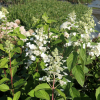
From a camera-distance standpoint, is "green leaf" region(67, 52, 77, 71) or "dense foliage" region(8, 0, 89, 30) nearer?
"green leaf" region(67, 52, 77, 71)

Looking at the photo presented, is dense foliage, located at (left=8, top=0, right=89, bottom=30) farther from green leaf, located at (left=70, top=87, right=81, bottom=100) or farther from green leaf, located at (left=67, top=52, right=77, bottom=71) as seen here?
Answer: green leaf, located at (left=70, top=87, right=81, bottom=100)

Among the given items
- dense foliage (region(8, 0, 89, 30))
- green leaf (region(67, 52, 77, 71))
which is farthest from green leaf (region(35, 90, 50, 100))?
dense foliage (region(8, 0, 89, 30))

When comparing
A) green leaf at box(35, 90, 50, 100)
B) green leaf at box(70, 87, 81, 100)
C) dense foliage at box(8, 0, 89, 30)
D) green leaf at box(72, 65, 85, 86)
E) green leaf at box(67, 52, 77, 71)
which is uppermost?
dense foliage at box(8, 0, 89, 30)

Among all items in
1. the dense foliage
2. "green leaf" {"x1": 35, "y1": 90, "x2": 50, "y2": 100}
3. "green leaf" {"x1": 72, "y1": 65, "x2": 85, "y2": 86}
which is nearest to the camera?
"green leaf" {"x1": 35, "y1": 90, "x2": 50, "y2": 100}

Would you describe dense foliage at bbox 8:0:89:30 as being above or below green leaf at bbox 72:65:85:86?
above

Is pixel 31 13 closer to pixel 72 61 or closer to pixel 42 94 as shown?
pixel 72 61

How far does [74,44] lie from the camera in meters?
1.23

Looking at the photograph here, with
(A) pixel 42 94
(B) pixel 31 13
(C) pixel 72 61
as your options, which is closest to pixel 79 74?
(C) pixel 72 61

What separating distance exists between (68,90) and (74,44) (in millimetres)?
524

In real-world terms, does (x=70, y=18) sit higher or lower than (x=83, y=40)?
higher

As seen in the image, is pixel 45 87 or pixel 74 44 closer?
pixel 45 87

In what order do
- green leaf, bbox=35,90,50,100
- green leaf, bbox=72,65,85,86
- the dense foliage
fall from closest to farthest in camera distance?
green leaf, bbox=35,90,50,100
green leaf, bbox=72,65,85,86
the dense foliage

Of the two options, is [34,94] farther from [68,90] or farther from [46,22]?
[46,22]

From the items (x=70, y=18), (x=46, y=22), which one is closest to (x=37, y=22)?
(x=46, y=22)
